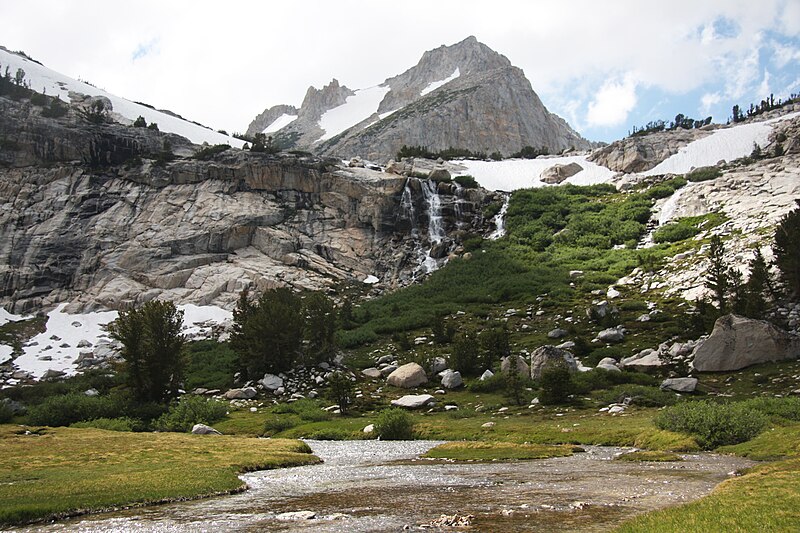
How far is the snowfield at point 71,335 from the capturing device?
235ft

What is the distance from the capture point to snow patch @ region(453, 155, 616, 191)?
13212 cm

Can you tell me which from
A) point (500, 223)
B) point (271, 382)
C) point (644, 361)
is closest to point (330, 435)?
point (271, 382)

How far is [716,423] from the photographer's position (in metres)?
26.3

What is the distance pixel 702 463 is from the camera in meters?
21.8

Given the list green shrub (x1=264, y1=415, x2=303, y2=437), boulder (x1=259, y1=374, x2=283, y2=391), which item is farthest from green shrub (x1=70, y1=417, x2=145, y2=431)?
boulder (x1=259, y1=374, x2=283, y2=391)

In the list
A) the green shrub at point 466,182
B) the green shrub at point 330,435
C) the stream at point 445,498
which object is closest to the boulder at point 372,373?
the green shrub at point 330,435

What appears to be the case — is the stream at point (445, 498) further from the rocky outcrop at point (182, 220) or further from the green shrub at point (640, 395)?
the rocky outcrop at point (182, 220)

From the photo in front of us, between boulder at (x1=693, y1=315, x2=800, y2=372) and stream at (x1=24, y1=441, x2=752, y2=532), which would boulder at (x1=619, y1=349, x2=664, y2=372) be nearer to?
boulder at (x1=693, y1=315, x2=800, y2=372)

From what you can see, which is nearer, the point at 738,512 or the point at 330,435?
the point at 738,512

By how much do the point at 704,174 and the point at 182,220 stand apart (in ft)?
329

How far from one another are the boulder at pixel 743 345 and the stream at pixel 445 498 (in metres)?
21.1

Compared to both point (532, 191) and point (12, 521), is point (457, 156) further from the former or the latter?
point (12, 521)

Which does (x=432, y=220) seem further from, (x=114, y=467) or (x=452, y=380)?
(x=114, y=467)

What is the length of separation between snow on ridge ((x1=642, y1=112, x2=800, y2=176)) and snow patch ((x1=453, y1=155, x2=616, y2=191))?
41.3 ft
